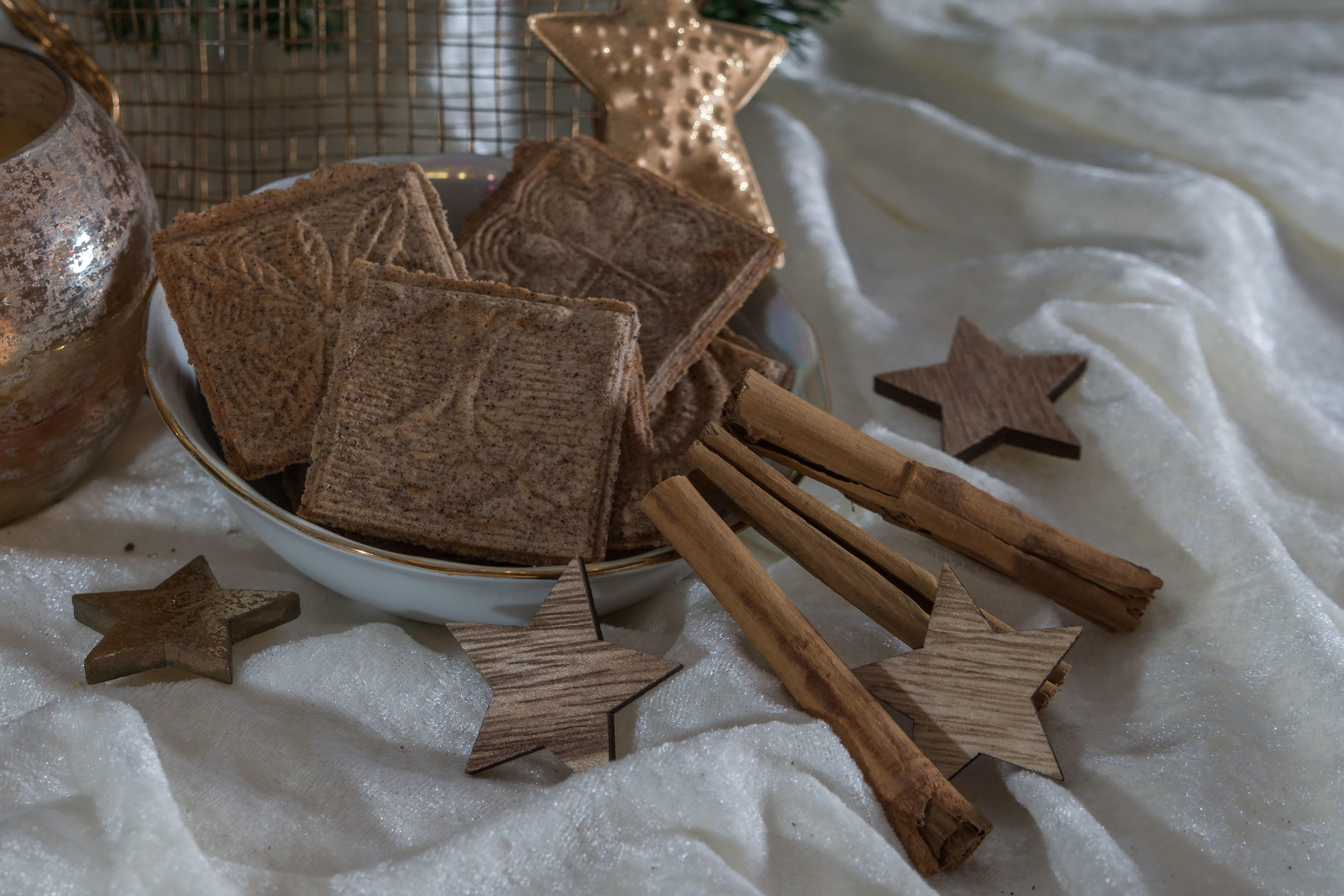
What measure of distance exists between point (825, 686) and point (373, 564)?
35 cm

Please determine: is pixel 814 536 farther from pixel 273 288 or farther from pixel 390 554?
pixel 273 288

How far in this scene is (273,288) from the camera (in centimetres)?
90

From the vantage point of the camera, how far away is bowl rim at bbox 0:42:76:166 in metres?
0.84

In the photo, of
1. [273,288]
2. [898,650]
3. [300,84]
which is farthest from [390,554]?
[300,84]

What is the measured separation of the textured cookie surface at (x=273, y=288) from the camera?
866mm

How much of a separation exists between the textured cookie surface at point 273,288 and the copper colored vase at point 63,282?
58mm

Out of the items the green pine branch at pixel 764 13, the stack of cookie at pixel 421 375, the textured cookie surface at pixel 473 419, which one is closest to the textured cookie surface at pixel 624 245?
the stack of cookie at pixel 421 375

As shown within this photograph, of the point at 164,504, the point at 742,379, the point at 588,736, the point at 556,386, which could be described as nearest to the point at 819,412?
the point at 742,379

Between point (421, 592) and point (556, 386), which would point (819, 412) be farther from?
point (421, 592)

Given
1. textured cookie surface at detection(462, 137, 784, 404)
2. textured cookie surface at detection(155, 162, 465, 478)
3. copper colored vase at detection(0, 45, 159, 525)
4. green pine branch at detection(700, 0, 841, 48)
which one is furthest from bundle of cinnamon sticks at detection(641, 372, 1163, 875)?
green pine branch at detection(700, 0, 841, 48)

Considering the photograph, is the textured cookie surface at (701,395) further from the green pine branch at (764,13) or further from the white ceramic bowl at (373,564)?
the green pine branch at (764,13)

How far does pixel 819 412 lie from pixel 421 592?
0.36 meters

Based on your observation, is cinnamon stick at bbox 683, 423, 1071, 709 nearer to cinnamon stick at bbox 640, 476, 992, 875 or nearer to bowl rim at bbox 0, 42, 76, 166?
cinnamon stick at bbox 640, 476, 992, 875

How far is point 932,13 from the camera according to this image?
1.79 m
